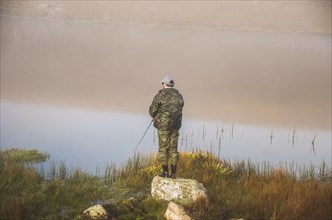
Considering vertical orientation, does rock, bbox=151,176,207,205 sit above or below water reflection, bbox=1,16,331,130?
below

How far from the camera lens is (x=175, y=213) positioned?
7.99 m

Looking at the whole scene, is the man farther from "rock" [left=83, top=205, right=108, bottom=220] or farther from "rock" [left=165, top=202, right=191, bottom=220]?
"rock" [left=83, top=205, right=108, bottom=220]

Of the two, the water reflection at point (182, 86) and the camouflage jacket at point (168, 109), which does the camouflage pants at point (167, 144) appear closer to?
the camouflage jacket at point (168, 109)

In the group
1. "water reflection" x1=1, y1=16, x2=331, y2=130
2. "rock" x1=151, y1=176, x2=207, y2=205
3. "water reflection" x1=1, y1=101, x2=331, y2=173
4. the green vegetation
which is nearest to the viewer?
the green vegetation

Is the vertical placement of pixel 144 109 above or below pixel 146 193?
above

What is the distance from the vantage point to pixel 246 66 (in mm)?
52125

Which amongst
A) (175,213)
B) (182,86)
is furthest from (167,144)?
(182,86)

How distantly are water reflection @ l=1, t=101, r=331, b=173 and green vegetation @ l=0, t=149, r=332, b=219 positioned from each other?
1.95 m

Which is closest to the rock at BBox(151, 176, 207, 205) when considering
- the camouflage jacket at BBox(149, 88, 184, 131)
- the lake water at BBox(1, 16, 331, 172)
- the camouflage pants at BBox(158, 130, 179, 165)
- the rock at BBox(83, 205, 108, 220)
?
the camouflage pants at BBox(158, 130, 179, 165)

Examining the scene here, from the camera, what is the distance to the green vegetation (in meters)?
8.38

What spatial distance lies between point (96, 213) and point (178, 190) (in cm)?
167

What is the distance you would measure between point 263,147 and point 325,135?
483cm

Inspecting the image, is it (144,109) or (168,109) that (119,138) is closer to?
(168,109)

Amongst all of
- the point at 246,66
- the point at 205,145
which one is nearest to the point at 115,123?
the point at 205,145
